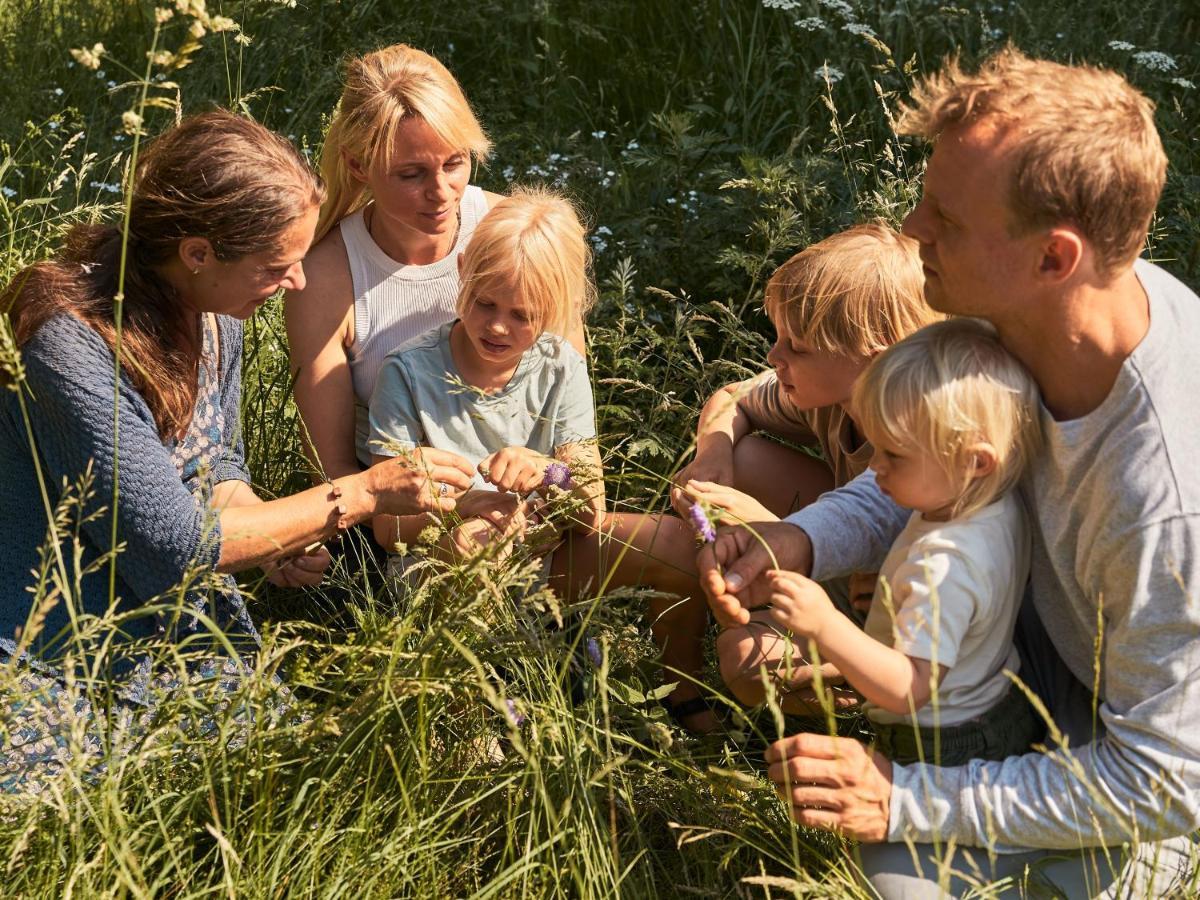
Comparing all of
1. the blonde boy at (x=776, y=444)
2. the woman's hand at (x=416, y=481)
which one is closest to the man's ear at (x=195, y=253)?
the woman's hand at (x=416, y=481)

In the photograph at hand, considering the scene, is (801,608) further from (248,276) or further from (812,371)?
(248,276)

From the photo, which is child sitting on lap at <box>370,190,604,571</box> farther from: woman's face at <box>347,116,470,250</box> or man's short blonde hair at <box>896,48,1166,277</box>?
man's short blonde hair at <box>896,48,1166,277</box>

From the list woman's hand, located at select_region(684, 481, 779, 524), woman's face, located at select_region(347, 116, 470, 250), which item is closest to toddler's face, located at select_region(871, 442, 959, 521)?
woman's hand, located at select_region(684, 481, 779, 524)

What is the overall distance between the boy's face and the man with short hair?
0.54 metres

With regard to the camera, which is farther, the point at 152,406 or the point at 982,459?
the point at 152,406

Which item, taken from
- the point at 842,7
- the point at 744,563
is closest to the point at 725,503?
the point at 744,563

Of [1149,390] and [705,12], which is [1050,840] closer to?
[1149,390]

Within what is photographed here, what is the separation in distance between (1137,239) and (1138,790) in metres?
0.84

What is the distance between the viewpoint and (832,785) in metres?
2.21

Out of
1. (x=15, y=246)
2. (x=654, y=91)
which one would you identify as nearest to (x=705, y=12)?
(x=654, y=91)

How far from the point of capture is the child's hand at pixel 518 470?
2762 mm

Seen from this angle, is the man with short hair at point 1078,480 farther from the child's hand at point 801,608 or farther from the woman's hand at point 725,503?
the woman's hand at point 725,503

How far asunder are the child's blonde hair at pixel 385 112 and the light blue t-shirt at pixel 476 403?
0.48 metres

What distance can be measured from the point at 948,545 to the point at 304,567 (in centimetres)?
151
